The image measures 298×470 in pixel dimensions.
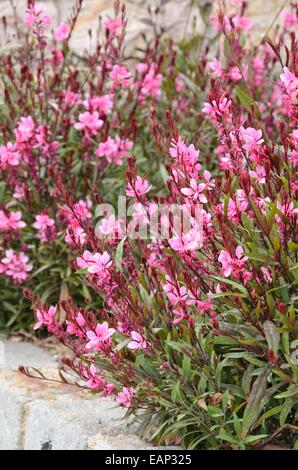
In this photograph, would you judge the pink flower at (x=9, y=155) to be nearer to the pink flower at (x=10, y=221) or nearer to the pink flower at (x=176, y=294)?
the pink flower at (x=10, y=221)

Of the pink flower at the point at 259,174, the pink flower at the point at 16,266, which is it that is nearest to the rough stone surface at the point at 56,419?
the pink flower at the point at 16,266

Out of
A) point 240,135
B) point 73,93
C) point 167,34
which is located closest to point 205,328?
point 240,135

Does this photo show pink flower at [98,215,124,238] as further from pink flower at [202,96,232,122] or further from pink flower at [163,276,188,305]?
pink flower at [202,96,232,122]

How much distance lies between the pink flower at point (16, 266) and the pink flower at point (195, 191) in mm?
1562

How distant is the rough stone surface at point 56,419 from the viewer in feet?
9.69

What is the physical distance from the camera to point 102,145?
395 cm

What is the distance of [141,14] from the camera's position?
6.50 meters

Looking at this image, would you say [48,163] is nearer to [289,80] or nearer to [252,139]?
[252,139]

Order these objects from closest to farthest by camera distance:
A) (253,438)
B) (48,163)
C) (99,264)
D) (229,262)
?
(229,262)
(253,438)
(99,264)
(48,163)

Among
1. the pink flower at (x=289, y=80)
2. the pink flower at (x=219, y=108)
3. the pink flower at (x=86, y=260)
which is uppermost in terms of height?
the pink flower at (x=289, y=80)

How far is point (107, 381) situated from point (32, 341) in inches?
51.8

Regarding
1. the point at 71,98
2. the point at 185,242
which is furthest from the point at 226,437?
the point at 71,98

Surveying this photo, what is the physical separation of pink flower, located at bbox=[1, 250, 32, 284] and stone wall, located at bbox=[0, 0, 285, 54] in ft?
8.94

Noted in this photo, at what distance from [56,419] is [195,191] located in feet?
3.48
